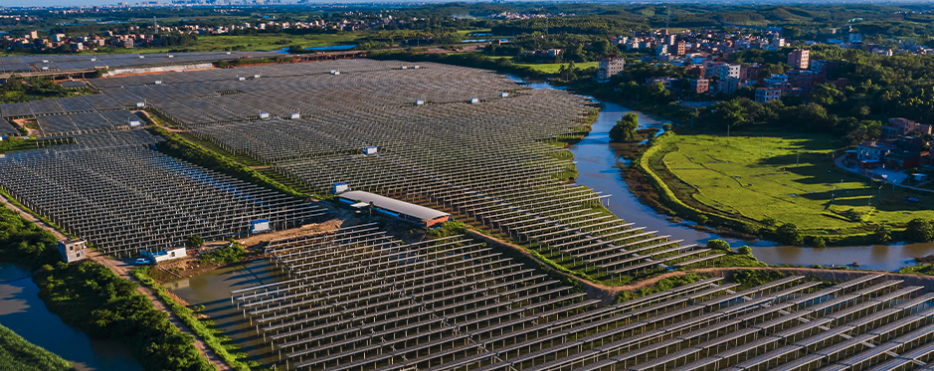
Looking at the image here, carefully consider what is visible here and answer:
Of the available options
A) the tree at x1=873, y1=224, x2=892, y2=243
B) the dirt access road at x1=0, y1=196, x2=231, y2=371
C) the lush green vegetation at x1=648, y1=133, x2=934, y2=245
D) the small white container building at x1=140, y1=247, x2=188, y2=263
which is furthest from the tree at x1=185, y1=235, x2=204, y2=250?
the tree at x1=873, y1=224, x2=892, y2=243

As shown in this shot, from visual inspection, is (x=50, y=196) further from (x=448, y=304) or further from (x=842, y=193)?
(x=842, y=193)

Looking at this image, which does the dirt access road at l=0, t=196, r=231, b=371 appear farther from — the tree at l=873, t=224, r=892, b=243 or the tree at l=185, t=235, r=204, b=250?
the tree at l=873, t=224, r=892, b=243

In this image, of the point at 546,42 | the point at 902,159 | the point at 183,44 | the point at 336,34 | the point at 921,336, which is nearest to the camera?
the point at 921,336

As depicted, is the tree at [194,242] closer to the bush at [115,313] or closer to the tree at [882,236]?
the bush at [115,313]

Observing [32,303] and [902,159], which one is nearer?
[32,303]

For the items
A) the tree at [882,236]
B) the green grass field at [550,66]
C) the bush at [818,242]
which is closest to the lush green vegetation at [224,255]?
the bush at [818,242]

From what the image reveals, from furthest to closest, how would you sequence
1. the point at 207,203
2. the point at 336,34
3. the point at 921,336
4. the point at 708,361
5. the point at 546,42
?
the point at 336,34 < the point at 546,42 < the point at 207,203 < the point at 921,336 < the point at 708,361

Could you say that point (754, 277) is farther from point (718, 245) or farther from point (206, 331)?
point (206, 331)

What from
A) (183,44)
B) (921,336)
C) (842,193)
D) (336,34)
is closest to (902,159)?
(842,193)
